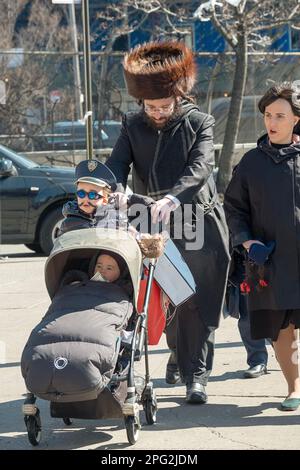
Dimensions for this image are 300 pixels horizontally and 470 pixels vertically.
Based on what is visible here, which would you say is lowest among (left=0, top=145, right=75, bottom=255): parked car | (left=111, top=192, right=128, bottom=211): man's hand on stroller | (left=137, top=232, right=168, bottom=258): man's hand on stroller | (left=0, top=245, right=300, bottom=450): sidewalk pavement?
(left=0, top=245, right=300, bottom=450): sidewalk pavement

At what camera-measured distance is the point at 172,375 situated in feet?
22.6

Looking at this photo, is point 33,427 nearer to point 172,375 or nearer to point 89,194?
point 89,194

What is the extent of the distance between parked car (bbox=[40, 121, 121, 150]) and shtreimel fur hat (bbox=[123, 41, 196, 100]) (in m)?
Result: 16.7

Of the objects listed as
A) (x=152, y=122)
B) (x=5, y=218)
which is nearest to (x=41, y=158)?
(x=5, y=218)

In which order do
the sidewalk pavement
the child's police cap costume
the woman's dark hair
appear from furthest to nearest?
the woman's dark hair
the child's police cap costume
the sidewalk pavement

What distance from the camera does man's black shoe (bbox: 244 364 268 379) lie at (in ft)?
22.7

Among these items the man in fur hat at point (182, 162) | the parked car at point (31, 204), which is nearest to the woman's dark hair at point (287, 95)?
the man in fur hat at point (182, 162)

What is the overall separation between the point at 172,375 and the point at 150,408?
1.17m

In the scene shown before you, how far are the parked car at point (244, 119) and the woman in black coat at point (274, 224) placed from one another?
1955cm

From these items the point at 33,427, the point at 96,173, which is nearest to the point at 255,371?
the point at 96,173

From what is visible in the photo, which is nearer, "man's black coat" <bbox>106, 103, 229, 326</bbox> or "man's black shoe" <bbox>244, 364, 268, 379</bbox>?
"man's black coat" <bbox>106, 103, 229, 326</bbox>

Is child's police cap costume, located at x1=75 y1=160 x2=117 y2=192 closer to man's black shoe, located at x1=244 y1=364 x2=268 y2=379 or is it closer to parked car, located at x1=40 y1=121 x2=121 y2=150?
man's black shoe, located at x1=244 y1=364 x2=268 y2=379

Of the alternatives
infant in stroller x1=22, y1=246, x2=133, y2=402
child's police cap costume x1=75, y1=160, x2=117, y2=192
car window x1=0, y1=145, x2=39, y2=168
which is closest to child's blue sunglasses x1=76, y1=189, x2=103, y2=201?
child's police cap costume x1=75, y1=160, x2=117, y2=192
